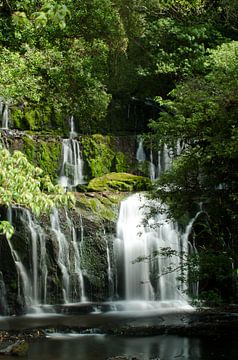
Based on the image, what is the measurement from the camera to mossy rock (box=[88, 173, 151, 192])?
55.3ft

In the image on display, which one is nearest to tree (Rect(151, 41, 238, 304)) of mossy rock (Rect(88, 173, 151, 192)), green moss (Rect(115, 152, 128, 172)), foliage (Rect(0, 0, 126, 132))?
mossy rock (Rect(88, 173, 151, 192))

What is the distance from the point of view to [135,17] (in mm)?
22031

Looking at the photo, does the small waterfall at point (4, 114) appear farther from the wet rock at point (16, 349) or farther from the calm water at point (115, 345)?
the wet rock at point (16, 349)

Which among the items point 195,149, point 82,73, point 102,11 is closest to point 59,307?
point 195,149

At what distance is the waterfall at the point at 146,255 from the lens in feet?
46.8

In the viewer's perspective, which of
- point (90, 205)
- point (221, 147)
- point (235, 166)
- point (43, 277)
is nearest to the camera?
point (221, 147)

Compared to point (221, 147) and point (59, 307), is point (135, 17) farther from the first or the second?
point (221, 147)

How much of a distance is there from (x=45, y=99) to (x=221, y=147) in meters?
13.8

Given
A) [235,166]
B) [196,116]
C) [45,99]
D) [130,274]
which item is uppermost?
[45,99]

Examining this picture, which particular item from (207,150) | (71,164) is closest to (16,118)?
(71,164)

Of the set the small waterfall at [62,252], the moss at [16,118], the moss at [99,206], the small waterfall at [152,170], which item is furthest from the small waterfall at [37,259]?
the small waterfall at [152,170]

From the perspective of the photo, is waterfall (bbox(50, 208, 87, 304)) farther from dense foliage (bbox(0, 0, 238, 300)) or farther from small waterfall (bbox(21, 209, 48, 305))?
dense foliage (bbox(0, 0, 238, 300))

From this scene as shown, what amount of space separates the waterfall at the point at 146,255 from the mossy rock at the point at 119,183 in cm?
123

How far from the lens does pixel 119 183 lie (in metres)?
17.2
